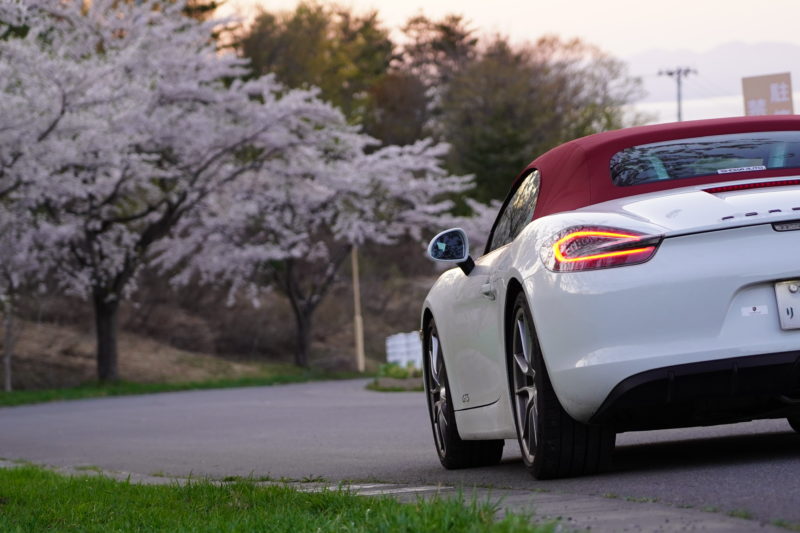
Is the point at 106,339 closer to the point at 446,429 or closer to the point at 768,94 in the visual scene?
the point at 768,94

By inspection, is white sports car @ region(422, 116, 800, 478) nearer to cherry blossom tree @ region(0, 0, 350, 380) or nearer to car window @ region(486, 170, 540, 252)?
car window @ region(486, 170, 540, 252)

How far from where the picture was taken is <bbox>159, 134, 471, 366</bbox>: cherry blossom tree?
3978 centimetres

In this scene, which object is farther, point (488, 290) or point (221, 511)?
point (488, 290)

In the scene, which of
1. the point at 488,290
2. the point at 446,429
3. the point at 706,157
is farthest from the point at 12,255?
the point at 706,157

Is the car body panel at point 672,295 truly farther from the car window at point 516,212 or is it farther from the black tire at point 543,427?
the car window at point 516,212

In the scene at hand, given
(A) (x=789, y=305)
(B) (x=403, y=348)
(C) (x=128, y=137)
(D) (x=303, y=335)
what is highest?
(C) (x=128, y=137)

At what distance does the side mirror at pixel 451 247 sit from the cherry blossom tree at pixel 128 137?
72.9ft

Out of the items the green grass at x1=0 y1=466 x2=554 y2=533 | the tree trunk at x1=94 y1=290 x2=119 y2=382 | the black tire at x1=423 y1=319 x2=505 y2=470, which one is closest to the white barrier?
the tree trunk at x1=94 y1=290 x2=119 y2=382

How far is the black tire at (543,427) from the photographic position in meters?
6.41

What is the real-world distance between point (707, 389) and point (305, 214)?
35796mm

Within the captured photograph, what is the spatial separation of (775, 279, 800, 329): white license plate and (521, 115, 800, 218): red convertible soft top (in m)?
0.81

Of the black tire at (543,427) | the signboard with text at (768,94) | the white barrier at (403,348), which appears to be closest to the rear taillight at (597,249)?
the black tire at (543,427)

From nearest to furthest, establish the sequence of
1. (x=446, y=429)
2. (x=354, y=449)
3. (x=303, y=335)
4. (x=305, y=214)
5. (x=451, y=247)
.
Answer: (x=451, y=247), (x=446, y=429), (x=354, y=449), (x=305, y=214), (x=303, y=335)

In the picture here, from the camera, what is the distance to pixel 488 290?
7.18 metres
